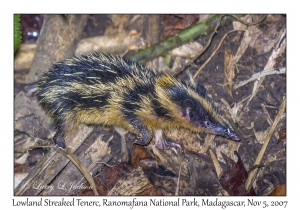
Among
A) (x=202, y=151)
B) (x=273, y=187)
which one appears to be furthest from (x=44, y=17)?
(x=273, y=187)

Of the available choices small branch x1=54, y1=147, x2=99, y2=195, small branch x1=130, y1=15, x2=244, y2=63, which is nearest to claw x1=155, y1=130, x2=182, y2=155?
small branch x1=54, y1=147, x2=99, y2=195

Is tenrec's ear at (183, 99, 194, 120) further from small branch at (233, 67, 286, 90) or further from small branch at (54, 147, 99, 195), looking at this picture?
small branch at (54, 147, 99, 195)

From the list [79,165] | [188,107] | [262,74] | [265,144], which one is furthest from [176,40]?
[79,165]

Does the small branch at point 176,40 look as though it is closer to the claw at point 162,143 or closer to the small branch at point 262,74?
the small branch at point 262,74

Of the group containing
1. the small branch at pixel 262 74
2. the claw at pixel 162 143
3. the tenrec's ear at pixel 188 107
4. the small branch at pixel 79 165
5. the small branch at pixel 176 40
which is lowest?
the small branch at pixel 79 165

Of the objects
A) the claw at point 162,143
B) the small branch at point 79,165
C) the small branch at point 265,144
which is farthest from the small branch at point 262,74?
the small branch at point 79,165

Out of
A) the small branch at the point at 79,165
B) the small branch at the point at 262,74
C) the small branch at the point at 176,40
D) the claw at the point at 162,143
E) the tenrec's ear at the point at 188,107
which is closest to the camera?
the tenrec's ear at the point at 188,107

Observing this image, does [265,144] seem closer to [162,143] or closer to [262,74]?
[262,74]

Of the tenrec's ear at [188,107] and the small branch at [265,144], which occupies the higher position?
the tenrec's ear at [188,107]

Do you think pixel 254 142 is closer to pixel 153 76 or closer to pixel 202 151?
pixel 202 151
